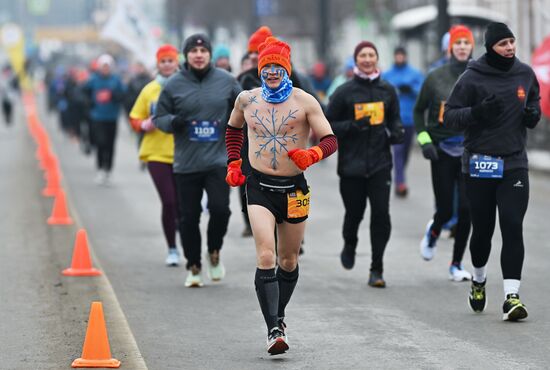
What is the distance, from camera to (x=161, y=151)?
12.8m

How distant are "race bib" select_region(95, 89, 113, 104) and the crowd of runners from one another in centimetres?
727

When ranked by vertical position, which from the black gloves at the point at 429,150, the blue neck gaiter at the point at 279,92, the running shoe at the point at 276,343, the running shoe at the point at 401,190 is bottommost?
the running shoe at the point at 401,190

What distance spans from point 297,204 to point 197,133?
2.78 metres

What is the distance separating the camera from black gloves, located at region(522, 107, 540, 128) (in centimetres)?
941

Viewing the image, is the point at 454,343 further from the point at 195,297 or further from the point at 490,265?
the point at 490,265

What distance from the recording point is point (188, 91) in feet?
37.1

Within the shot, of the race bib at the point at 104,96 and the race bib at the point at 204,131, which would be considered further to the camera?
the race bib at the point at 104,96

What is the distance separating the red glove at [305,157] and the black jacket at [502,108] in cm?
139

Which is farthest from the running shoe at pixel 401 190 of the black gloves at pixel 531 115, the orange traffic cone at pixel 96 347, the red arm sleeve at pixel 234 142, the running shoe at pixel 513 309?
the orange traffic cone at pixel 96 347

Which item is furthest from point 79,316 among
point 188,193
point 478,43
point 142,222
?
point 478,43

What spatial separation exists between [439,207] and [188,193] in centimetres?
201

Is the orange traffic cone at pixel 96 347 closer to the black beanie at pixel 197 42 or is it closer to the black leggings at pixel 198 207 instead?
the black leggings at pixel 198 207

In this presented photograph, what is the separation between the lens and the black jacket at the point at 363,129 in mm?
11352

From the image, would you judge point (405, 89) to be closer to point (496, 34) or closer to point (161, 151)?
point (161, 151)
